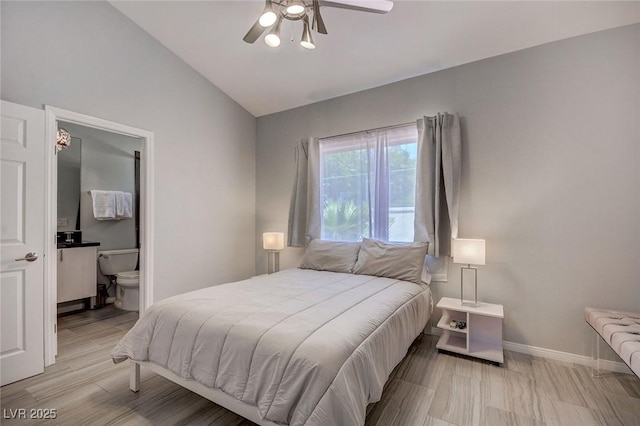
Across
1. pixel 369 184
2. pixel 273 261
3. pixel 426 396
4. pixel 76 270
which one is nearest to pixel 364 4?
pixel 369 184

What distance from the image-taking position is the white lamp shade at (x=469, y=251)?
2.54 metres

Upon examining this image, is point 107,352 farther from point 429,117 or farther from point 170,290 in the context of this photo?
point 429,117

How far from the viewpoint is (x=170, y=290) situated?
3.32 meters

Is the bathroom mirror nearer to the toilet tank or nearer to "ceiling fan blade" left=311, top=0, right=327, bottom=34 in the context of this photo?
the toilet tank

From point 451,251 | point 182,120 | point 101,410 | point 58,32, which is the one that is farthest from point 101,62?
point 451,251

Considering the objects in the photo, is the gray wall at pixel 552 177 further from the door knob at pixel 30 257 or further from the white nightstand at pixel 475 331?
the door knob at pixel 30 257

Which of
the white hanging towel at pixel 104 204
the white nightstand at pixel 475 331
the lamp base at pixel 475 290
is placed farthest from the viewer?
the white hanging towel at pixel 104 204

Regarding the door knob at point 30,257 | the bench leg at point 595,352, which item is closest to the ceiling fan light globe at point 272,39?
the door knob at point 30,257

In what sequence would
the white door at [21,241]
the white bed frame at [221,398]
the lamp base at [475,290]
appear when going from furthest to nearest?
the lamp base at [475,290] → the white door at [21,241] → the white bed frame at [221,398]

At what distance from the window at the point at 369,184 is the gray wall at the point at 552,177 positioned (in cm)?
50

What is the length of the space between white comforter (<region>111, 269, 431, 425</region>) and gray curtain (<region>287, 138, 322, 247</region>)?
4.93 ft

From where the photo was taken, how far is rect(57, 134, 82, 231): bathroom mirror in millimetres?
4031

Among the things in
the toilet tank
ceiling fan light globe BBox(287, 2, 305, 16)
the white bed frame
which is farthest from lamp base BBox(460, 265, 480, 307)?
the toilet tank

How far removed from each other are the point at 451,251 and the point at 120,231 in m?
4.77
